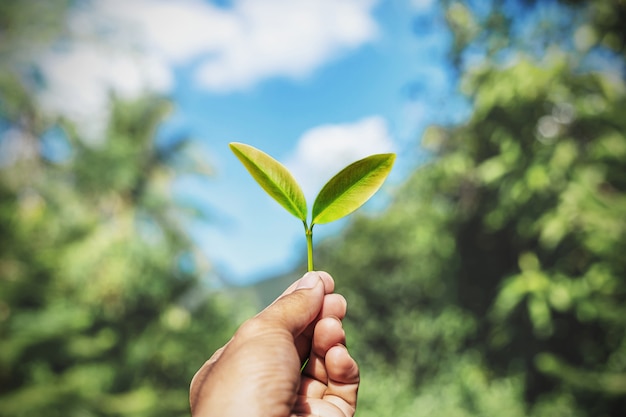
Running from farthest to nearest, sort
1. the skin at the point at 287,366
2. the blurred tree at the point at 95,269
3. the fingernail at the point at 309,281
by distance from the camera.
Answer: the blurred tree at the point at 95,269, the fingernail at the point at 309,281, the skin at the point at 287,366

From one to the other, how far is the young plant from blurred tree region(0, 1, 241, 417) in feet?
18.9

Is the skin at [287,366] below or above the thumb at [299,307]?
below

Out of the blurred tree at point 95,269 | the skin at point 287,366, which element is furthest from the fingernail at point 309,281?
the blurred tree at point 95,269

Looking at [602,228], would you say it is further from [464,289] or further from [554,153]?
[464,289]

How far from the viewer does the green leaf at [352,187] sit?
0.76 m

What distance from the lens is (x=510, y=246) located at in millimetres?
6910

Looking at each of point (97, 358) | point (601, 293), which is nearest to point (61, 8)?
point (97, 358)

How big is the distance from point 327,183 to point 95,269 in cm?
674

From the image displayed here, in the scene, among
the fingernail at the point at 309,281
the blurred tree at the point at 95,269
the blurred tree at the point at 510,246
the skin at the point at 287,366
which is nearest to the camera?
the skin at the point at 287,366

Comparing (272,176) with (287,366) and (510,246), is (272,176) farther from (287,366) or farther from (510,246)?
(510,246)

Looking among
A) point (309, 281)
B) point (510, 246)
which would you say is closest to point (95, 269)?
point (510, 246)

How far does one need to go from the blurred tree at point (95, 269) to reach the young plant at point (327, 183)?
5.77 m

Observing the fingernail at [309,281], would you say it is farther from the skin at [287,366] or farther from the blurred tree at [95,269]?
the blurred tree at [95,269]

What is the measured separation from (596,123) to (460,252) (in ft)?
8.61
